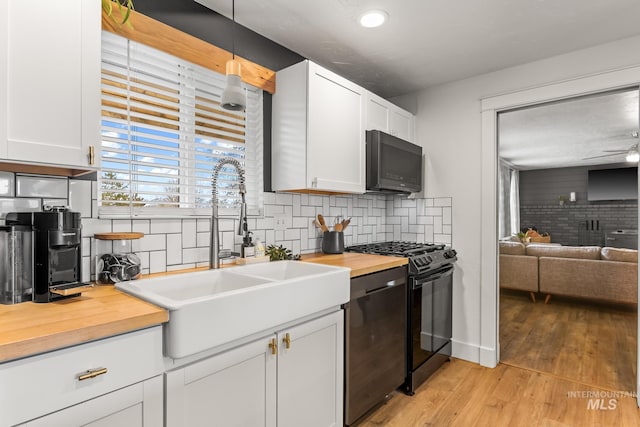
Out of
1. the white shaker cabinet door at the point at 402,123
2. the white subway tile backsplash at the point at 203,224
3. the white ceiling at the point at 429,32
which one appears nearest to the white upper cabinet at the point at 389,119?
the white shaker cabinet door at the point at 402,123

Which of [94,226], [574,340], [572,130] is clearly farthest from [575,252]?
[94,226]

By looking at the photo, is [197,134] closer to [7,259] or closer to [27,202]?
[27,202]

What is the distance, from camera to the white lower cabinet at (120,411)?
36.3 inches

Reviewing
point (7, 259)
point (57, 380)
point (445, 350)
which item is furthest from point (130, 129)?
point (445, 350)

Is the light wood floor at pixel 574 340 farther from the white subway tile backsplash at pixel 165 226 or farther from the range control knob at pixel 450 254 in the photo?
the white subway tile backsplash at pixel 165 226

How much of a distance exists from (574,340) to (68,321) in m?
4.04

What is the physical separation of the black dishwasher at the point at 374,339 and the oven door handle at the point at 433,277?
10cm

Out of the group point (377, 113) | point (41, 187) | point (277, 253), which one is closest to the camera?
point (41, 187)

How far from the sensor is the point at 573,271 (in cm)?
435

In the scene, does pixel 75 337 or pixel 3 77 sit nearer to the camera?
pixel 75 337

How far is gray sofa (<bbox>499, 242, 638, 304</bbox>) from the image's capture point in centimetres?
405

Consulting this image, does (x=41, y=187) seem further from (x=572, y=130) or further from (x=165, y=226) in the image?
(x=572, y=130)

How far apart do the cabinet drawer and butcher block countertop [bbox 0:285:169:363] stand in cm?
3

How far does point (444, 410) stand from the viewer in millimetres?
2207
